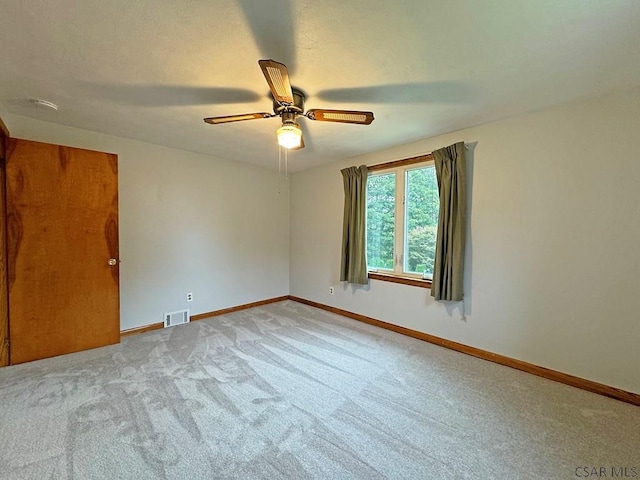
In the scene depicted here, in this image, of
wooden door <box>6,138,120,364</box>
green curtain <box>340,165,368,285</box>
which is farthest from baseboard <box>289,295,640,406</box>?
wooden door <box>6,138,120,364</box>

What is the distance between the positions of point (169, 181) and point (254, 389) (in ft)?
9.63

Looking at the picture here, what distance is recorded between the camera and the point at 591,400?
2.18 meters

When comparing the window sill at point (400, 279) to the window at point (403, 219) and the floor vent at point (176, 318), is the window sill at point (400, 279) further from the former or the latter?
the floor vent at point (176, 318)

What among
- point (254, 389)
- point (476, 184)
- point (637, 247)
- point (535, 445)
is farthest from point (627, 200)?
point (254, 389)

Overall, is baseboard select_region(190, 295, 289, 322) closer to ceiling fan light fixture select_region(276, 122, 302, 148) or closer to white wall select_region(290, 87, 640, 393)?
white wall select_region(290, 87, 640, 393)

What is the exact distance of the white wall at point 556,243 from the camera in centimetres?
219

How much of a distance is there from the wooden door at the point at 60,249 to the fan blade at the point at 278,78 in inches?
97.2

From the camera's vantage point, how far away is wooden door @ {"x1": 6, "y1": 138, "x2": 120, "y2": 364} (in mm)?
2672

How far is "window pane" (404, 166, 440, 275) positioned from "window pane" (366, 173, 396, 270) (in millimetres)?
218

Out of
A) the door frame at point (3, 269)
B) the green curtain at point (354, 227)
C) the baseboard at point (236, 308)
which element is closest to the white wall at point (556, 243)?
the green curtain at point (354, 227)

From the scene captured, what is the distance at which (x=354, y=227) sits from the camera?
400 centimetres

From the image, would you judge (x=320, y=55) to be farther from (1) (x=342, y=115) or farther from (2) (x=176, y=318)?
(2) (x=176, y=318)

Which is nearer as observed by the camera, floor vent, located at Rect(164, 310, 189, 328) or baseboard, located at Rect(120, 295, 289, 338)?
baseboard, located at Rect(120, 295, 289, 338)

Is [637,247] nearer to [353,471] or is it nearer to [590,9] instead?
[590,9]
